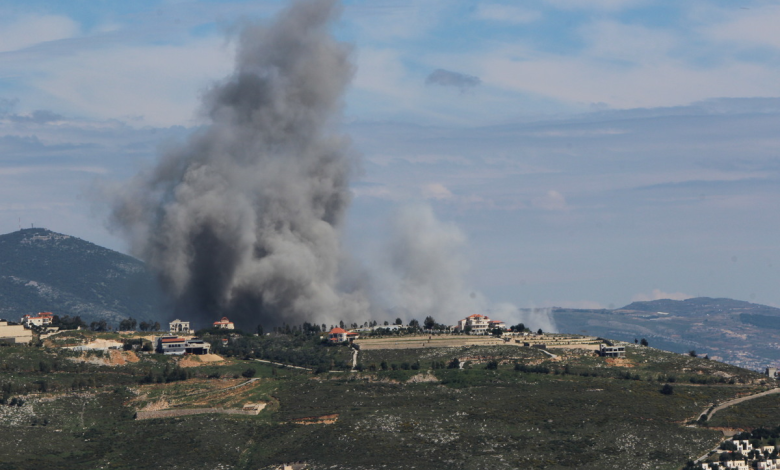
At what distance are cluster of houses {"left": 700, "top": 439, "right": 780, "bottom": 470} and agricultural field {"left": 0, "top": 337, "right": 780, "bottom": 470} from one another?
3300 millimetres

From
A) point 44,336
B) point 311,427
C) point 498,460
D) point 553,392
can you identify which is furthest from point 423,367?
point 44,336

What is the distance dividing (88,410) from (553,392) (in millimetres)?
51678

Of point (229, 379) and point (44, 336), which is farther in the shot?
point (44, 336)

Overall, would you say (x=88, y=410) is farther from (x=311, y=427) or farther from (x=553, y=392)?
(x=553, y=392)

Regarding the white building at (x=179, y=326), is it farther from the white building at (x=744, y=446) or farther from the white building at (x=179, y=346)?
the white building at (x=744, y=446)

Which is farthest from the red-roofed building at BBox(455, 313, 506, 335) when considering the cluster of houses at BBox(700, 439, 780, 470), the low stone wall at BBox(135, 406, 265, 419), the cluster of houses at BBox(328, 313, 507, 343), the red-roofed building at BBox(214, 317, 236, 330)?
the cluster of houses at BBox(700, 439, 780, 470)

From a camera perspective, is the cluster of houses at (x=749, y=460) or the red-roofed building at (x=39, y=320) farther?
the red-roofed building at (x=39, y=320)

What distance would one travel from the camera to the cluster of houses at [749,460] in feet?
324

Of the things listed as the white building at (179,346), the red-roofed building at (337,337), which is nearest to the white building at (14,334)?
the white building at (179,346)

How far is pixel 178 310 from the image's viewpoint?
193 m

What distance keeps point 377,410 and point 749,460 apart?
125 feet

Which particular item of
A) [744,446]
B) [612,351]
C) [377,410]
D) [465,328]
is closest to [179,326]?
[465,328]

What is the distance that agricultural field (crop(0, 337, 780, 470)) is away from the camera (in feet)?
337

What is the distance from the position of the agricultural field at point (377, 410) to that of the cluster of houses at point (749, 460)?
130 inches
